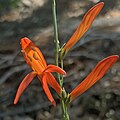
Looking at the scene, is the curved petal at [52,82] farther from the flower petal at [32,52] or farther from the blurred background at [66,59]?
the blurred background at [66,59]

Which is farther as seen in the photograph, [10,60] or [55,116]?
[10,60]

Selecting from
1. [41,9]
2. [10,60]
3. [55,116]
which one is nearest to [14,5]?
[41,9]

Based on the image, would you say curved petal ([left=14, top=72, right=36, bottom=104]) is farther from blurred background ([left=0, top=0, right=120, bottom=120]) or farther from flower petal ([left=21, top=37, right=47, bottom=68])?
blurred background ([left=0, top=0, right=120, bottom=120])

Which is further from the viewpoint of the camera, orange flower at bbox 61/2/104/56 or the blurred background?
the blurred background

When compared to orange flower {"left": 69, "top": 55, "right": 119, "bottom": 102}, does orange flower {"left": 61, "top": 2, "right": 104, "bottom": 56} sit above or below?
above

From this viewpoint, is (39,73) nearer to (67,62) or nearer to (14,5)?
(67,62)

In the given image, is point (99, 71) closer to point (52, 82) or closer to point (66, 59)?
point (52, 82)

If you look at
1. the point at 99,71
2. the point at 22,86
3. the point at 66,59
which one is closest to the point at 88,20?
the point at 99,71

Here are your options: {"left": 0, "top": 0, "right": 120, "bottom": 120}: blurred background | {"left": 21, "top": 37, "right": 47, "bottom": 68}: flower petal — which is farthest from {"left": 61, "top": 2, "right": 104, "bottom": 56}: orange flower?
{"left": 0, "top": 0, "right": 120, "bottom": 120}: blurred background
